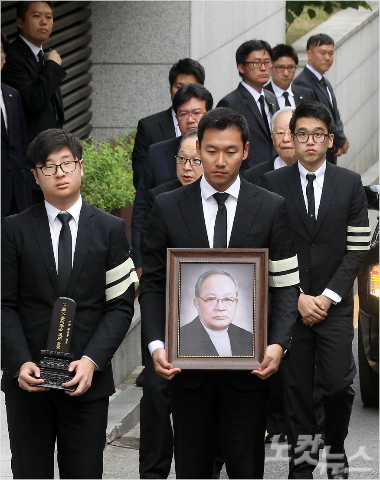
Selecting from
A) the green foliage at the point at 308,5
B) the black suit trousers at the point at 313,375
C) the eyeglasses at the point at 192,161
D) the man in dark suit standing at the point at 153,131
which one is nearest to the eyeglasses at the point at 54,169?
the eyeglasses at the point at 192,161

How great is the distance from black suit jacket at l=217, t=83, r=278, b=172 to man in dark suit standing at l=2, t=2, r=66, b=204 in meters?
1.59

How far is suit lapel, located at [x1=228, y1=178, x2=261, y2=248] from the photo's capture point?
4703mm

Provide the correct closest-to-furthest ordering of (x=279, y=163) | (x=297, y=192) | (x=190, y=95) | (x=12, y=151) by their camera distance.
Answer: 1. (x=297, y=192)
2. (x=279, y=163)
3. (x=190, y=95)
4. (x=12, y=151)

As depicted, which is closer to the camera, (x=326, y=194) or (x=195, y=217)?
(x=195, y=217)

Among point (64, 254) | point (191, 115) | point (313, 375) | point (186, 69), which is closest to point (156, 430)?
point (313, 375)

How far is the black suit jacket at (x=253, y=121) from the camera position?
352 inches

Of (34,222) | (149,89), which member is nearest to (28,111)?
(149,89)

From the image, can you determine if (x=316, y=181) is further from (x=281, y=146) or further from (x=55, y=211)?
(x=55, y=211)

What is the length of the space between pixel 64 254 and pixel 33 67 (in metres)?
4.56

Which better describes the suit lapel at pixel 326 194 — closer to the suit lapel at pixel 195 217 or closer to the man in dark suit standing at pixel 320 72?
the suit lapel at pixel 195 217

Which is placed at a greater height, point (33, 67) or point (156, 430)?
point (33, 67)

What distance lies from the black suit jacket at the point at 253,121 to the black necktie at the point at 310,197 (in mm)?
2738

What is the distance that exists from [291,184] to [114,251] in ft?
5.55

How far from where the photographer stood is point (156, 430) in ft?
19.2
